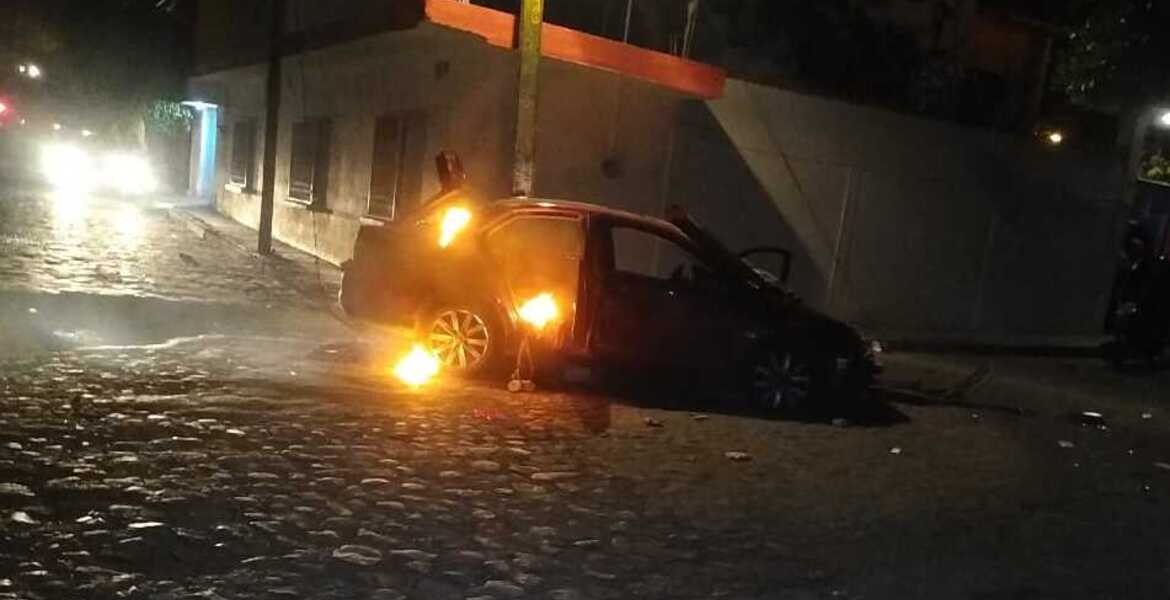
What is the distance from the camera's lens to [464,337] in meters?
8.88

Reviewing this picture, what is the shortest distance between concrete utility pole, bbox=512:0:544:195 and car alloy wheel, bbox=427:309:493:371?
259 cm

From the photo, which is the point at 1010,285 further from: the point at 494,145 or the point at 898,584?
the point at 898,584

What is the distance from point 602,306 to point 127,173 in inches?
1129

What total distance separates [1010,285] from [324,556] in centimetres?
1516

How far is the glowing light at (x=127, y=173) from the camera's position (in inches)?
1303

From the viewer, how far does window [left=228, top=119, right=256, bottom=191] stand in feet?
73.1

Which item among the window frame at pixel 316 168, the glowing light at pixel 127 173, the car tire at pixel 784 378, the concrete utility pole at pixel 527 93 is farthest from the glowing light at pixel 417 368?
the glowing light at pixel 127 173

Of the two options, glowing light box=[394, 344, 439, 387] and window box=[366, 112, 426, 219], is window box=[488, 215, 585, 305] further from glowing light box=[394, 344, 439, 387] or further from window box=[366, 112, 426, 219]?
window box=[366, 112, 426, 219]

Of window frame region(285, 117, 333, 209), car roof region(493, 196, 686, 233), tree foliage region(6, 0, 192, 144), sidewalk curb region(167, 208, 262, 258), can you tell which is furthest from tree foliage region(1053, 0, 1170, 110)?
tree foliage region(6, 0, 192, 144)

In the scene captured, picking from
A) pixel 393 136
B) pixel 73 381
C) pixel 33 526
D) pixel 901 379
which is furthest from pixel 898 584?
pixel 393 136

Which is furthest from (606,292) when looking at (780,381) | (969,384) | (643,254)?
(969,384)

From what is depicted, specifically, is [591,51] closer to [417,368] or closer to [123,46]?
[417,368]

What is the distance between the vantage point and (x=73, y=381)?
7512mm

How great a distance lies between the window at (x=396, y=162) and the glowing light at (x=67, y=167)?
18608mm
